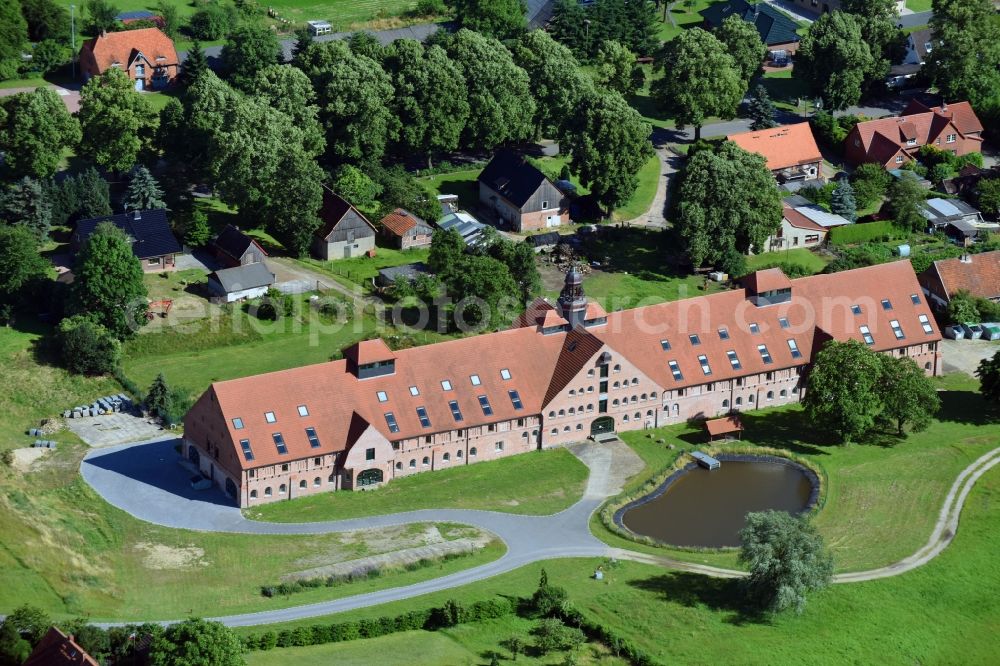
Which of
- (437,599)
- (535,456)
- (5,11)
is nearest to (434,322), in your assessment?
(535,456)

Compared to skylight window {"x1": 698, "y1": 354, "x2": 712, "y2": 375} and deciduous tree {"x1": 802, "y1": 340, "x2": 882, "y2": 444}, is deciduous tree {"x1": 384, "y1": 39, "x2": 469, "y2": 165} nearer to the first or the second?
skylight window {"x1": 698, "y1": 354, "x2": 712, "y2": 375}

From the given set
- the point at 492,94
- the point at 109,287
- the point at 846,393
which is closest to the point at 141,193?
the point at 109,287

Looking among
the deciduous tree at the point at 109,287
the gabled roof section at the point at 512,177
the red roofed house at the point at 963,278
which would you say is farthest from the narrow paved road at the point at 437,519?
the gabled roof section at the point at 512,177

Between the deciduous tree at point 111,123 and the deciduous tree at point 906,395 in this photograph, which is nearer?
the deciduous tree at point 906,395

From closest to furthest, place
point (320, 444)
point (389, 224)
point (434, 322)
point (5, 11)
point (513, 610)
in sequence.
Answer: point (513, 610) → point (320, 444) → point (434, 322) → point (389, 224) → point (5, 11)

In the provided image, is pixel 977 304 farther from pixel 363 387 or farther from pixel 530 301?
pixel 363 387

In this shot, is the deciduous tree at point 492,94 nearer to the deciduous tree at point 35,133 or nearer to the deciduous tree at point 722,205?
the deciduous tree at point 722,205
